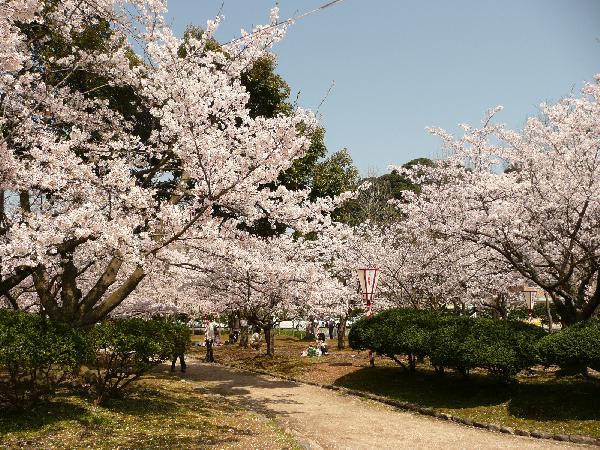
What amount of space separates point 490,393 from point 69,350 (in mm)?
9674

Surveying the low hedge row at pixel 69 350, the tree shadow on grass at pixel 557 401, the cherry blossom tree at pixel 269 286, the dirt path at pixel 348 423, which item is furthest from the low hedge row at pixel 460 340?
the low hedge row at pixel 69 350

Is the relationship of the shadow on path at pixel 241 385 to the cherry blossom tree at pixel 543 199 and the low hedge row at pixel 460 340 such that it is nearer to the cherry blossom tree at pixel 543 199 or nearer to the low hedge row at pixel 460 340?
the low hedge row at pixel 460 340

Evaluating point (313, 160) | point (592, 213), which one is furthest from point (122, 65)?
point (592, 213)

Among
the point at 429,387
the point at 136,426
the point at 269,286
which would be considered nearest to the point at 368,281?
the point at 269,286

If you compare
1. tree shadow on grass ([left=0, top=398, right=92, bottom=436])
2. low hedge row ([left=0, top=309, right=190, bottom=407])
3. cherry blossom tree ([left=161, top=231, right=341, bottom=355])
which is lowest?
tree shadow on grass ([left=0, top=398, right=92, bottom=436])

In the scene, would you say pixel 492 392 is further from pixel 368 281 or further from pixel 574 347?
pixel 368 281

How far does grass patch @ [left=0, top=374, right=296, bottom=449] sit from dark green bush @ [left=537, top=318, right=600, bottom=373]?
5.88 metres

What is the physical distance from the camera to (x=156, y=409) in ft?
34.4

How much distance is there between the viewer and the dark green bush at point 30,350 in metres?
7.90

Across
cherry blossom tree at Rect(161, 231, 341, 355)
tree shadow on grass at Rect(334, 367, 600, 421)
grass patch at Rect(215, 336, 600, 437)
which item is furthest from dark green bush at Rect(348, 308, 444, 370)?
cherry blossom tree at Rect(161, 231, 341, 355)

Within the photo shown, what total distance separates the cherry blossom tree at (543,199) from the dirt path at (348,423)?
467 centimetres

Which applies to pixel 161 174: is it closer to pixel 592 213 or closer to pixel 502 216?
pixel 502 216

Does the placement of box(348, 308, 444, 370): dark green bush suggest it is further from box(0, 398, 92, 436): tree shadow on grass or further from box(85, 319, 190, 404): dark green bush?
box(0, 398, 92, 436): tree shadow on grass

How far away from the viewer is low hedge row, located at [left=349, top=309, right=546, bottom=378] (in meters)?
11.1
